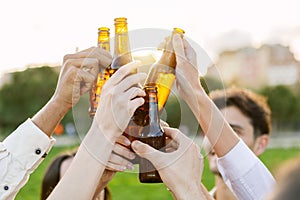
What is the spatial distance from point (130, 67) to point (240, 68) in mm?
41346

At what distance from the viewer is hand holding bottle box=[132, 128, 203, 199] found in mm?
1299

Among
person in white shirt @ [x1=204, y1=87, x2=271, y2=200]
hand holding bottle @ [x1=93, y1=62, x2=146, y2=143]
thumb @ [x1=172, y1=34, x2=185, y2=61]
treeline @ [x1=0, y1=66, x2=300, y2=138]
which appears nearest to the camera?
hand holding bottle @ [x1=93, y1=62, x2=146, y2=143]

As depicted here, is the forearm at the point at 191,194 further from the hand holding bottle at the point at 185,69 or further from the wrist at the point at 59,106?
the wrist at the point at 59,106

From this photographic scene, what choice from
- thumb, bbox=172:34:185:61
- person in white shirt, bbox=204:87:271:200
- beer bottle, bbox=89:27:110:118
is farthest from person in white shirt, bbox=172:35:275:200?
person in white shirt, bbox=204:87:271:200

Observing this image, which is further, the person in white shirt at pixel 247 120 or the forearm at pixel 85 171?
the person in white shirt at pixel 247 120

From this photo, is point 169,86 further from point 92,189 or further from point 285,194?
point 285,194

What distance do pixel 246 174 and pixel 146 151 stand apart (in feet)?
1.54

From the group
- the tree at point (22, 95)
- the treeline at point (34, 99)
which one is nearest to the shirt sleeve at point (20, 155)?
the treeline at point (34, 99)

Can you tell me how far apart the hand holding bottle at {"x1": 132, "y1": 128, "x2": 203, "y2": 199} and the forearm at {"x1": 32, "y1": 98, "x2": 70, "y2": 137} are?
1.27ft

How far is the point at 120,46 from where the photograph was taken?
153 cm

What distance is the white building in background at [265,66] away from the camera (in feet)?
135

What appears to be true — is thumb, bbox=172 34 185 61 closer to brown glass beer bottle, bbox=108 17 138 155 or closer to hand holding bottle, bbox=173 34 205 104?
hand holding bottle, bbox=173 34 205 104

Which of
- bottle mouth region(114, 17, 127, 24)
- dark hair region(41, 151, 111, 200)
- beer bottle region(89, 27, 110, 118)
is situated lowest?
dark hair region(41, 151, 111, 200)

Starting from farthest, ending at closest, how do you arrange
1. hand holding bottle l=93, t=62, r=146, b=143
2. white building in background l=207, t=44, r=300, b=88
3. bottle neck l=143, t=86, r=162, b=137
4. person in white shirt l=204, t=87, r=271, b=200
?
white building in background l=207, t=44, r=300, b=88
person in white shirt l=204, t=87, r=271, b=200
bottle neck l=143, t=86, r=162, b=137
hand holding bottle l=93, t=62, r=146, b=143
